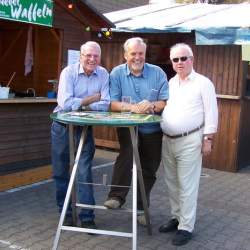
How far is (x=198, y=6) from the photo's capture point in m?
10.6

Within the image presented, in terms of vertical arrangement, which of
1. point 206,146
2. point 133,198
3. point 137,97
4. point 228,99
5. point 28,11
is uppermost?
point 28,11

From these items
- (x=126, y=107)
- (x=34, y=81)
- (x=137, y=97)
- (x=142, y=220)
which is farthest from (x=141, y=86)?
(x=34, y=81)

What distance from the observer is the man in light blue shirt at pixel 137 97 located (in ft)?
14.2

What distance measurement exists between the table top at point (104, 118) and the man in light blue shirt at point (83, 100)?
182mm

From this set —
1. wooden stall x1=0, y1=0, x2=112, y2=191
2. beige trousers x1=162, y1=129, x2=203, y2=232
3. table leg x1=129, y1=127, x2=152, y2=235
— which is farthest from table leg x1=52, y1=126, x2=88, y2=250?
wooden stall x1=0, y1=0, x2=112, y2=191

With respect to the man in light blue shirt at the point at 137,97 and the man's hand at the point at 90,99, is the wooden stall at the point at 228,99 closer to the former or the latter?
the man in light blue shirt at the point at 137,97

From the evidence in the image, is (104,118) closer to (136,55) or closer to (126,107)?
(126,107)

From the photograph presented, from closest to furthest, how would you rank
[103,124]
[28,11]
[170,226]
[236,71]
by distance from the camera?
[103,124] → [170,226] → [28,11] → [236,71]

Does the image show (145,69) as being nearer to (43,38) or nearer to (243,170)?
(43,38)

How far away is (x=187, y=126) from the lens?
4.31 meters

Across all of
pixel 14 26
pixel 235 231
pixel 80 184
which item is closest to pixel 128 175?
pixel 80 184

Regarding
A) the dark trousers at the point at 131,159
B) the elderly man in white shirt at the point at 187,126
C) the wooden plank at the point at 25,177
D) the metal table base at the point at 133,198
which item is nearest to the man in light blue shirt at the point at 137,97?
the dark trousers at the point at 131,159

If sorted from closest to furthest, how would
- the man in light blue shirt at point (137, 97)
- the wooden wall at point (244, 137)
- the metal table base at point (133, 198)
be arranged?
1. the metal table base at point (133, 198)
2. the man in light blue shirt at point (137, 97)
3. the wooden wall at point (244, 137)

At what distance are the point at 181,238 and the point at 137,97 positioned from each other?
143 centimetres
